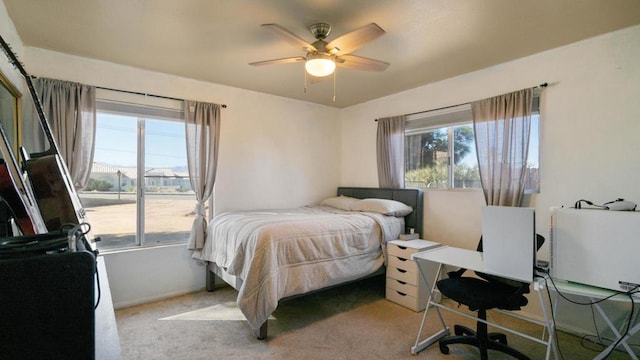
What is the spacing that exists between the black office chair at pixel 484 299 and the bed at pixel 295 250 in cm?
95

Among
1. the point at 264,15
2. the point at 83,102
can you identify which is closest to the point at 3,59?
the point at 83,102

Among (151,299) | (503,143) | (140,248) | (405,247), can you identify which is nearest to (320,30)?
(503,143)

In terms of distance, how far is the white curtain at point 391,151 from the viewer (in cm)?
405

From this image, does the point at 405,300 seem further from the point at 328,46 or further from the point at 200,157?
the point at 200,157

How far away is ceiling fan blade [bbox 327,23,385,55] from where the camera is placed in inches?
78.9

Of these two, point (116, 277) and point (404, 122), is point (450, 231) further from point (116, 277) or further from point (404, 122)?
point (116, 277)

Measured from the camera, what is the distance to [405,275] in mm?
3146

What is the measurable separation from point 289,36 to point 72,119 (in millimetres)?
2379

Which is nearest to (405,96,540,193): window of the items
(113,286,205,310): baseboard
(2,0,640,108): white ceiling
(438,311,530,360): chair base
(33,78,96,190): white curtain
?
(2,0,640,108): white ceiling

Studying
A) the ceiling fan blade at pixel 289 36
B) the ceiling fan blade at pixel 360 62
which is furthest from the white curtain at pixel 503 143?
the ceiling fan blade at pixel 289 36

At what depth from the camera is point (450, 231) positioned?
11.6ft

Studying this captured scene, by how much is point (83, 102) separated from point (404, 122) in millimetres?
3657

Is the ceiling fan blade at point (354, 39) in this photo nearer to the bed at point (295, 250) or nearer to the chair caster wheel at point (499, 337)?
the bed at point (295, 250)

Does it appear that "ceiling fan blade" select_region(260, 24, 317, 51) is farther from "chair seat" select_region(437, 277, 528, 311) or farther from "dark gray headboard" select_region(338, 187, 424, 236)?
"dark gray headboard" select_region(338, 187, 424, 236)
